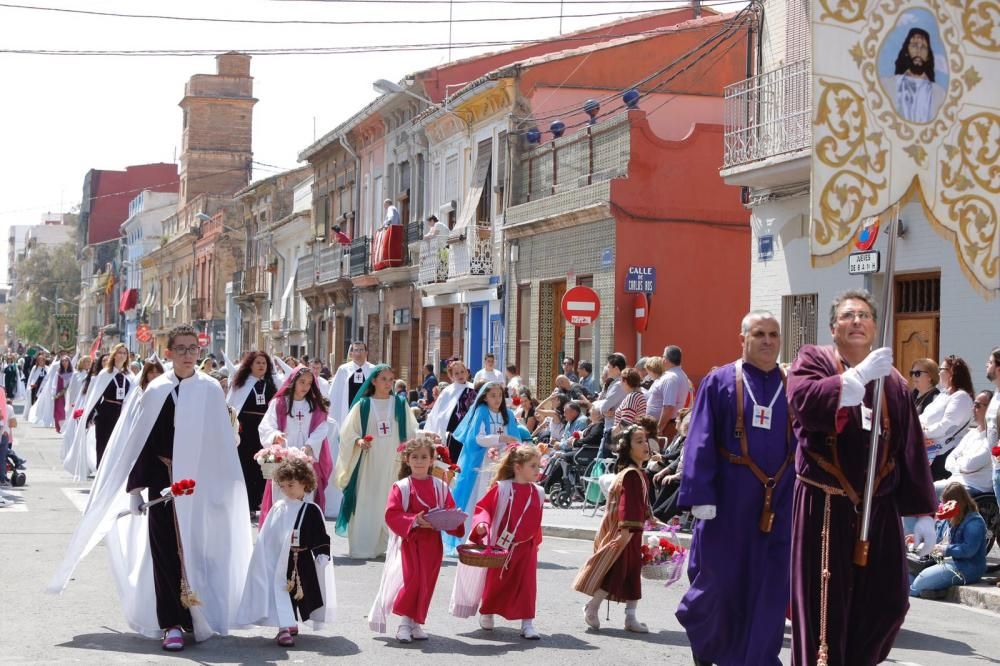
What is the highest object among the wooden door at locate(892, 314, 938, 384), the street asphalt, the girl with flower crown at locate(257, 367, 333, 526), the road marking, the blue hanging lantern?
the blue hanging lantern

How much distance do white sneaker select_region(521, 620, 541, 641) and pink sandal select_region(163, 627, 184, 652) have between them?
6.76 feet

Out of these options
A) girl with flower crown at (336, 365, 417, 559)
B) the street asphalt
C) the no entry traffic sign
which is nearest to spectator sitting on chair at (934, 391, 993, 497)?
the street asphalt

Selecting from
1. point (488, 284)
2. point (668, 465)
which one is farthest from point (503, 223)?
point (668, 465)

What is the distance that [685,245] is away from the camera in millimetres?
26609

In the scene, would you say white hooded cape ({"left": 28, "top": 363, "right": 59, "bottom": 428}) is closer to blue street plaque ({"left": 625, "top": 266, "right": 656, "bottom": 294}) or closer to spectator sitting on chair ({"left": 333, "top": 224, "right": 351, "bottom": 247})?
spectator sitting on chair ({"left": 333, "top": 224, "right": 351, "bottom": 247})

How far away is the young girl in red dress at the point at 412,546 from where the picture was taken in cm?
946

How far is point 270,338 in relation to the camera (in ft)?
195

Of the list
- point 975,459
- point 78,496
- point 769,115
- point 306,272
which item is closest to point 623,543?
point 975,459

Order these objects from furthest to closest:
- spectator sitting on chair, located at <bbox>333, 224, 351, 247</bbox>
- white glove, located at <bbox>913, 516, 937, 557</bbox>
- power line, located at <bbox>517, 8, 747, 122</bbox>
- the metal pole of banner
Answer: spectator sitting on chair, located at <bbox>333, 224, 351, 247</bbox> < power line, located at <bbox>517, 8, 747, 122</bbox> < white glove, located at <bbox>913, 516, 937, 557</bbox> < the metal pole of banner

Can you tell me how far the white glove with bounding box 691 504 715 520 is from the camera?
7.47 meters

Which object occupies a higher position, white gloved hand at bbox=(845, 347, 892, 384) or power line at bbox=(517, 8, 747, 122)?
power line at bbox=(517, 8, 747, 122)

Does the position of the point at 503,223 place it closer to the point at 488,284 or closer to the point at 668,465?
the point at 488,284

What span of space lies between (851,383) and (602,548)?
377cm

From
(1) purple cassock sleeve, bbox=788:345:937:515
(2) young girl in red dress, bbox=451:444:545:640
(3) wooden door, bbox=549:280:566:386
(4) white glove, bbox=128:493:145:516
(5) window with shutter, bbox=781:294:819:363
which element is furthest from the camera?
(3) wooden door, bbox=549:280:566:386
